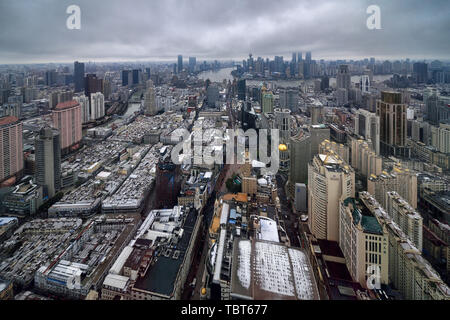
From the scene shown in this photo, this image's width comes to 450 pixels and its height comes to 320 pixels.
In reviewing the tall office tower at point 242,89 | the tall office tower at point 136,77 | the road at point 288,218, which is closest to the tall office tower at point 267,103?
the tall office tower at point 242,89

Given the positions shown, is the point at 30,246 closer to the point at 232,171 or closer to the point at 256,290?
the point at 256,290

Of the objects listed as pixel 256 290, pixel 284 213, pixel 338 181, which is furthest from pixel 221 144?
pixel 256 290

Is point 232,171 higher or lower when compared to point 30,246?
higher

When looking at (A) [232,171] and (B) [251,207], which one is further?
(A) [232,171]

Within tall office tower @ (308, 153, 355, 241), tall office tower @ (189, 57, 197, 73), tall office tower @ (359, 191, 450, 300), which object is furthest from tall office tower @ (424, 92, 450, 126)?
tall office tower @ (189, 57, 197, 73)

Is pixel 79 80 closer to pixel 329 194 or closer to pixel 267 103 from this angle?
pixel 267 103

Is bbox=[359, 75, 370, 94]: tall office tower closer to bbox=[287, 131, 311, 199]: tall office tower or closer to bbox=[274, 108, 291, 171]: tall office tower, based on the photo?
bbox=[274, 108, 291, 171]: tall office tower
